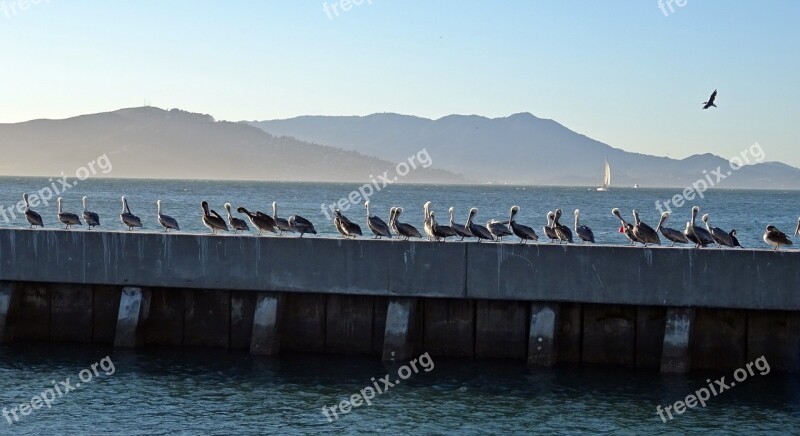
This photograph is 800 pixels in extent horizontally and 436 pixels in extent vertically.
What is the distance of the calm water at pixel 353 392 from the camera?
20109 millimetres

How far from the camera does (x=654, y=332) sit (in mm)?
22234

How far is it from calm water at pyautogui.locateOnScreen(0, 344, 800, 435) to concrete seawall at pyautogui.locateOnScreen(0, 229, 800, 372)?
1.33ft

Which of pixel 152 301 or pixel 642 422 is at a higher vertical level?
pixel 152 301

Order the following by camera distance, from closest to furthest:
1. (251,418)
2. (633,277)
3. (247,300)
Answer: (251,418)
(633,277)
(247,300)

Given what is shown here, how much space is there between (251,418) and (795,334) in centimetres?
958

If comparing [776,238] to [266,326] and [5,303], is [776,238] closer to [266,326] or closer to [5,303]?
[266,326]

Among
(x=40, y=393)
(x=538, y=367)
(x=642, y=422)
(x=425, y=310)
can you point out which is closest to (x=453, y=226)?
(x=425, y=310)

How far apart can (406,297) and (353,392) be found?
202 cm

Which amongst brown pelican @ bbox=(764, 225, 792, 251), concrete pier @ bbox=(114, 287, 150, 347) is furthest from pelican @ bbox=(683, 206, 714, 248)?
concrete pier @ bbox=(114, 287, 150, 347)

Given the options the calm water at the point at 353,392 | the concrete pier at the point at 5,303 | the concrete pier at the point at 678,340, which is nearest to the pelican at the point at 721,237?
the concrete pier at the point at 678,340

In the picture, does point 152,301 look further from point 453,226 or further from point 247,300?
point 453,226

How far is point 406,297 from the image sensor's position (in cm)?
2247

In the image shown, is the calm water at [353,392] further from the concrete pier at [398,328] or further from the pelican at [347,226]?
the pelican at [347,226]

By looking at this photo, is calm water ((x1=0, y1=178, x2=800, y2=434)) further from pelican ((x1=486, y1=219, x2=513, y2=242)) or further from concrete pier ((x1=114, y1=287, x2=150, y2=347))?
pelican ((x1=486, y1=219, x2=513, y2=242))
